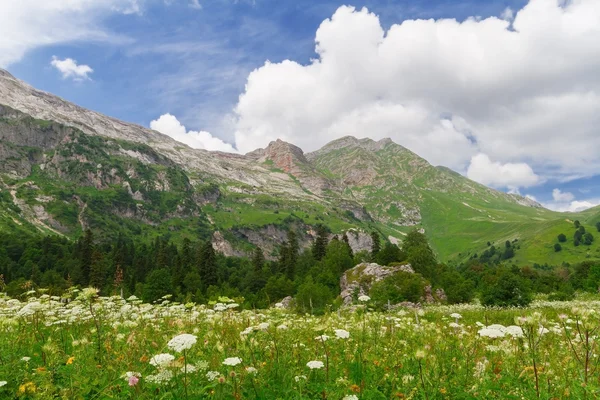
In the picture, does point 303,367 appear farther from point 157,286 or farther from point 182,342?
point 157,286

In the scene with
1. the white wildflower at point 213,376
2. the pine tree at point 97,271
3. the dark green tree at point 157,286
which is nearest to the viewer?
the white wildflower at point 213,376

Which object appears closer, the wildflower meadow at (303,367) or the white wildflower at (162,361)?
the white wildflower at (162,361)

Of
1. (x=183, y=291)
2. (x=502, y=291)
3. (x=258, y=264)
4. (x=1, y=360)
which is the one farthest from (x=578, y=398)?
(x=258, y=264)

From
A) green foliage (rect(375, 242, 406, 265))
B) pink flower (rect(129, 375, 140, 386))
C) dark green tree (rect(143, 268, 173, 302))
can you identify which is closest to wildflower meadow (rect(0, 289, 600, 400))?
pink flower (rect(129, 375, 140, 386))

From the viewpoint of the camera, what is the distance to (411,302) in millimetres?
62719

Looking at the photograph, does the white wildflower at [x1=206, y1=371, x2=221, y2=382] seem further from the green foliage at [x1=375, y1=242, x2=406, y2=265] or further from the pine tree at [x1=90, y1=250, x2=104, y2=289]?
the pine tree at [x1=90, y1=250, x2=104, y2=289]

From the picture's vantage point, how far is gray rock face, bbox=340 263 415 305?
7287cm

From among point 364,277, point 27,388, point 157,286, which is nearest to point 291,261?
point 364,277

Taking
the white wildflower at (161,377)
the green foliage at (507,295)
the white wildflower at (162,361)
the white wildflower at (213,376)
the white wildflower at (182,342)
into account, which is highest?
the white wildflower at (182,342)

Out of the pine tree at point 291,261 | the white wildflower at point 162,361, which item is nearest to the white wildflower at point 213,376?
the white wildflower at point 162,361

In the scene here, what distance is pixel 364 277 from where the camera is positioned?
77625mm

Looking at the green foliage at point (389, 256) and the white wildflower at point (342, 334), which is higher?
the white wildflower at point (342, 334)

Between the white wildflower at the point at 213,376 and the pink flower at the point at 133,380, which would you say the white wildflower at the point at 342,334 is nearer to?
the white wildflower at the point at 213,376

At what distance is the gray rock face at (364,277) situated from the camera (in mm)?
72869
